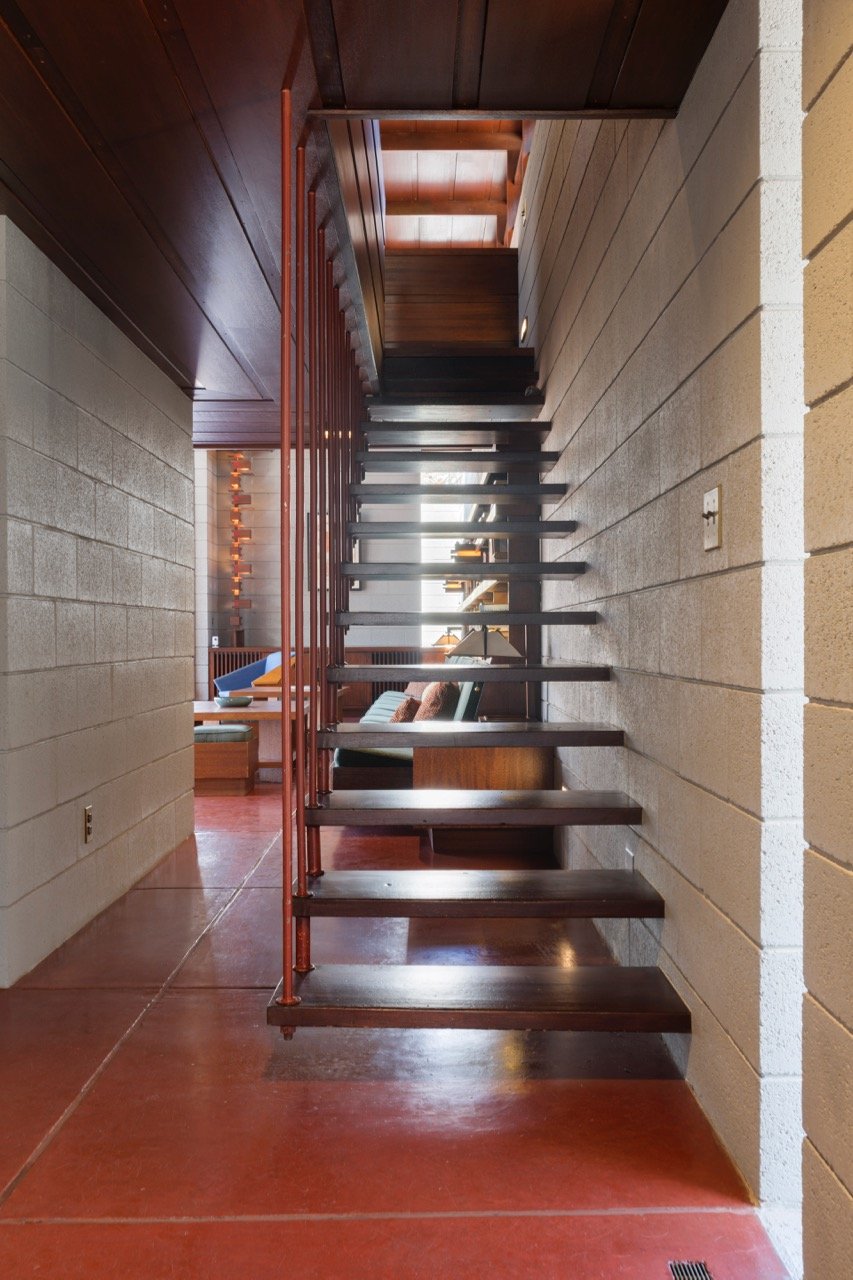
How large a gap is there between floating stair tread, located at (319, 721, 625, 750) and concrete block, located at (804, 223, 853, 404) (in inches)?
57.4

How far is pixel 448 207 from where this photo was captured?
7.22 meters

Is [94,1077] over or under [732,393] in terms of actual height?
under

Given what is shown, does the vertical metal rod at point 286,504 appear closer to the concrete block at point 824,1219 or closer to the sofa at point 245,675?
the concrete block at point 824,1219

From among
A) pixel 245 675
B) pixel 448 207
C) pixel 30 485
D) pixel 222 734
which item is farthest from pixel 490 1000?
pixel 245 675

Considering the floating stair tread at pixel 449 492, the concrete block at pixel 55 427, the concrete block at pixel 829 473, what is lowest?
the concrete block at pixel 829 473

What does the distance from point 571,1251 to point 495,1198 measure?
181 mm

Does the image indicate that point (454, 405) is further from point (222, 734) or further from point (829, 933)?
point (829, 933)

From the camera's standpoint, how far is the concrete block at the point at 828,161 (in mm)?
1174

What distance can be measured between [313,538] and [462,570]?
73cm

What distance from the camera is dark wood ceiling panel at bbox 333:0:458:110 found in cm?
171

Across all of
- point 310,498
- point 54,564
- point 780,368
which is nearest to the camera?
point 780,368

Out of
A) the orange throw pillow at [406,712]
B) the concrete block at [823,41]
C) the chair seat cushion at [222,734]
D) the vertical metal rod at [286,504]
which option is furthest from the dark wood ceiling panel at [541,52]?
the chair seat cushion at [222,734]

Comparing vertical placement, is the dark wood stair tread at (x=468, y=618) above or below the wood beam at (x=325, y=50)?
Result: below

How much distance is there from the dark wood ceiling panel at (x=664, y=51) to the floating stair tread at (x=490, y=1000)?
79.4 inches
